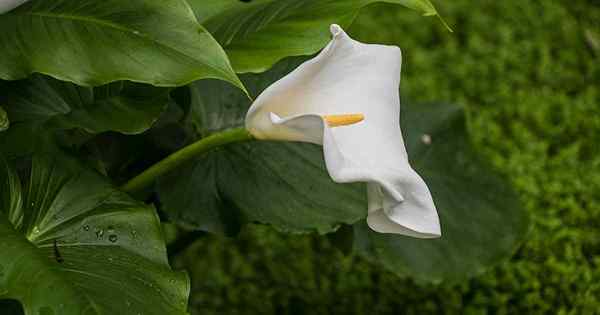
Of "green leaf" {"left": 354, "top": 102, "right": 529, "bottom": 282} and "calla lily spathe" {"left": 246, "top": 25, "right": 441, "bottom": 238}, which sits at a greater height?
"calla lily spathe" {"left": 246, "top": 25, "right": 441, "bottom": 238}

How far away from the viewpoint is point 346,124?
1.06m

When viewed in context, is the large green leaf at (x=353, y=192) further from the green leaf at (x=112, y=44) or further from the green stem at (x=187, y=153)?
the green leaf at (x=112, y=44)

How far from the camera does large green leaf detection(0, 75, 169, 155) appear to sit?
46.5 inches

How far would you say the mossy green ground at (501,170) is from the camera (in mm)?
1804

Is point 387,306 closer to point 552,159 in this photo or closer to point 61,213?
point 552,159

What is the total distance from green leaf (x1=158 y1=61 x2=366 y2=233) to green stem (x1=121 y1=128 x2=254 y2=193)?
0.27ft

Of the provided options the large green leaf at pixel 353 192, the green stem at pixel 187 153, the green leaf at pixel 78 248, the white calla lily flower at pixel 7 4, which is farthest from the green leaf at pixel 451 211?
the white calla lily flower at pixel 7 4

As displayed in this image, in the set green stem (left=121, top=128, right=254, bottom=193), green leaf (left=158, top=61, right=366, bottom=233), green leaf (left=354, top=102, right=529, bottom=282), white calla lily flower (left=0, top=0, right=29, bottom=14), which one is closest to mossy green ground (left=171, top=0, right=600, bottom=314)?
green leaf (left=354, top=102, right=529, bottom=282)

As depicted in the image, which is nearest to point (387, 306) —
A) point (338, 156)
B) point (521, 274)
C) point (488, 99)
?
point (521, 274)

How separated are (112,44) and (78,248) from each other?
0.23 metres

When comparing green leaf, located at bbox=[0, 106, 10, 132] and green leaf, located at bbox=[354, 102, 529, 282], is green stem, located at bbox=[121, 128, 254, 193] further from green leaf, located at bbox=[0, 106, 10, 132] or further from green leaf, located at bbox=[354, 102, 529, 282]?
green leaf, located at bbox=[354, 102, 529, 282]

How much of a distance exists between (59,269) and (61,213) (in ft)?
0.46

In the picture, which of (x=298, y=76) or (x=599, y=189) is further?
(x=599, y=189)

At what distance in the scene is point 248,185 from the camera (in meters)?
1.38
